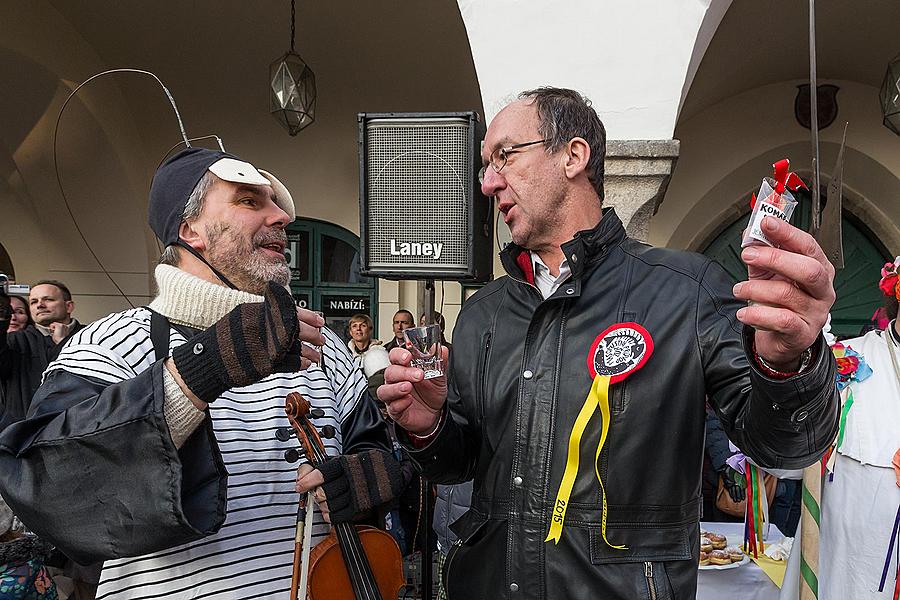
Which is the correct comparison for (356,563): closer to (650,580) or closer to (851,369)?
(650,580)

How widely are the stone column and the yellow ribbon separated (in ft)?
5.61

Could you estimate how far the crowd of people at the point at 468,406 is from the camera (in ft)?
4.76

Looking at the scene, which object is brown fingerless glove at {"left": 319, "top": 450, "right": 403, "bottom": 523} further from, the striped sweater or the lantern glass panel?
the lantern glass panel

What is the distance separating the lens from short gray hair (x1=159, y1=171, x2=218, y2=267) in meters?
1.92

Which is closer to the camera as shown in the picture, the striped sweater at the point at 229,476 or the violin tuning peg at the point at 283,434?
the striped sweater at the point at 229,476

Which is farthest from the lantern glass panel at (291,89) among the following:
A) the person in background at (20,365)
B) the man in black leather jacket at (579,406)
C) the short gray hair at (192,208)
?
the man in black leather jacket at (579,406)

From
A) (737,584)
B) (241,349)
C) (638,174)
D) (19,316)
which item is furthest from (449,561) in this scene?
(19,316)

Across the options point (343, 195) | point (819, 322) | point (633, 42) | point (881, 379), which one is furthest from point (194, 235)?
point (343, 195)

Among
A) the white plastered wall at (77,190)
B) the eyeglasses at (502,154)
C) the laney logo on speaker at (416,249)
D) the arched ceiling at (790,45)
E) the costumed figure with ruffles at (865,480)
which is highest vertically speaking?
the arched ceiling at (790,45)

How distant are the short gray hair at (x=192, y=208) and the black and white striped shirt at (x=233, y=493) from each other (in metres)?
Result: 0.17

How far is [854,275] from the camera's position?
813 cm

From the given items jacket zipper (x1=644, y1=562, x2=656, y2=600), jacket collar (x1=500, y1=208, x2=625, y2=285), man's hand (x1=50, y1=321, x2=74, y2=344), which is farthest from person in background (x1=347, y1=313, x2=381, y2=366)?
jacket zipper (x1=644, y1=562, x2=656, y2=600)

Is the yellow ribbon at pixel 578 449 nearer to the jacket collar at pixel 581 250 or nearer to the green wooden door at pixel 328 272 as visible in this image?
the jacket collar at pixel 581 250

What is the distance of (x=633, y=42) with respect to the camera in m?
3.33
